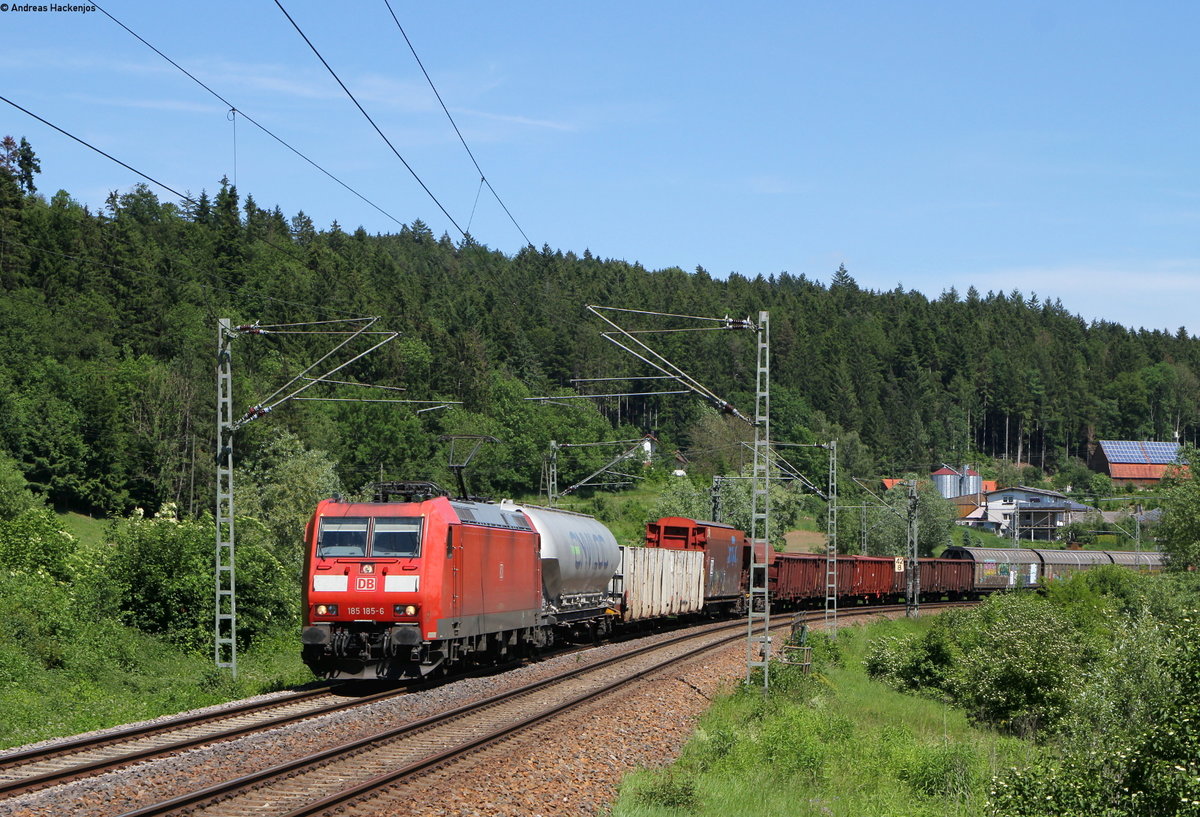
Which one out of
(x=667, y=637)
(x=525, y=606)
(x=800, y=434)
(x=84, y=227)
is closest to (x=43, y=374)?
(x=84, y=227)

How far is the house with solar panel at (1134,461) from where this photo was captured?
181 metres

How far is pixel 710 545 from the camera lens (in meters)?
44.9

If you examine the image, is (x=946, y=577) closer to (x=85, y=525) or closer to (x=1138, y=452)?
(x=85, y=525)

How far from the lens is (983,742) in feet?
81.4

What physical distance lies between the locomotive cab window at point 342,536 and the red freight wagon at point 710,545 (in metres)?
23.5

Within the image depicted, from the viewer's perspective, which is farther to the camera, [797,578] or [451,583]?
[797,578]

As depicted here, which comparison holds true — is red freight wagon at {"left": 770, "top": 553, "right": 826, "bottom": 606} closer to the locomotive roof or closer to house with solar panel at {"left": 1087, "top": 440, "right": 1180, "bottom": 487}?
the locomotive roof

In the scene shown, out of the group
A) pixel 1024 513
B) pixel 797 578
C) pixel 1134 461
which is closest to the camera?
pixel 797 578

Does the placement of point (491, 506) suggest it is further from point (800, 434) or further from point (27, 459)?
point (800, 434)

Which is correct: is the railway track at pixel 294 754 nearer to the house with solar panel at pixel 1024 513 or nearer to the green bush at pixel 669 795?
the green bush at pixel 669 795

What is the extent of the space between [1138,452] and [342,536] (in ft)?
616

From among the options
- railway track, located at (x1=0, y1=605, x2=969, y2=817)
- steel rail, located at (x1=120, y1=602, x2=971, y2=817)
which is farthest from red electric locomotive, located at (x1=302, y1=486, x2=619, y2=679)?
steel rail, located at (x1=120, y1=602, x2=971, y2=817)

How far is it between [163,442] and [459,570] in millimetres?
72477

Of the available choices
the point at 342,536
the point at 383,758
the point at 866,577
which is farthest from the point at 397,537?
the point at 866,577
